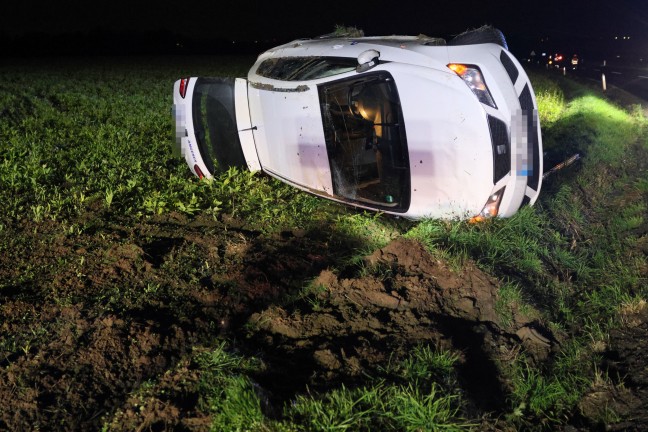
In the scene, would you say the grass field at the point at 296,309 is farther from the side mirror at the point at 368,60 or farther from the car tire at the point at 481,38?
the car tire at the point at 481,38

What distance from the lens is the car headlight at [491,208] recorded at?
4.63m

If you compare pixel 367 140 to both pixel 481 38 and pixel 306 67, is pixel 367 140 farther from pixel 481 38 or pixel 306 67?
pixel 481 38

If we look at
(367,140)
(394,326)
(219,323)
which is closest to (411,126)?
(367,140)

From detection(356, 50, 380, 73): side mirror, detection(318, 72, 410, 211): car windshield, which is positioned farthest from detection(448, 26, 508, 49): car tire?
detection(318, 72, 410, 211): car windshield

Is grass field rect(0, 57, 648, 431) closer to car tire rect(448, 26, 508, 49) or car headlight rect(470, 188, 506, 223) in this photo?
car headlight rect(470, 188, 506, 223)

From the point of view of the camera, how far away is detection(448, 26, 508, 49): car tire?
504 centimetres

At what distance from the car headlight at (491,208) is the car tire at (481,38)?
155 centimetres

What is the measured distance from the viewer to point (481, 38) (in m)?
5.09

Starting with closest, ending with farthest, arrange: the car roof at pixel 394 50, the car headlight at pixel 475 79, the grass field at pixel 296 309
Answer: the grass field at pixel 296 309
the car headlight at pixel 475 79
the car roof at pixel 394 50

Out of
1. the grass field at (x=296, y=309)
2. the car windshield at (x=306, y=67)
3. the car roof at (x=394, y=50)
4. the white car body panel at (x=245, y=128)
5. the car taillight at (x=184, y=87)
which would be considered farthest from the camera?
the car taillight at (x=184, y=87)

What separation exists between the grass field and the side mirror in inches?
57.7

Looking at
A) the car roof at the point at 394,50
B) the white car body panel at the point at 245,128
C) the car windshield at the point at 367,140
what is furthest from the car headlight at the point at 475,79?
the white car body panel at the point at 245,128

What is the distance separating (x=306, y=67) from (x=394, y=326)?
313cm

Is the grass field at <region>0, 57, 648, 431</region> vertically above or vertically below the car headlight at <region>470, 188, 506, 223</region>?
below
